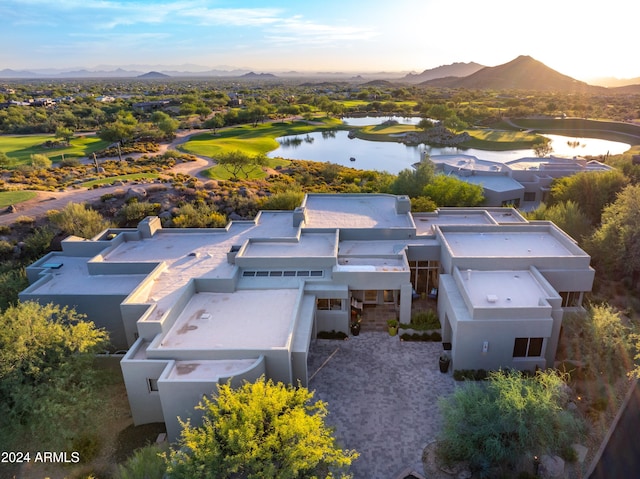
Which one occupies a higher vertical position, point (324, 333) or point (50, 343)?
point (50, 343)

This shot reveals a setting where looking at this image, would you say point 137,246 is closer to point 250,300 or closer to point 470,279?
point 250,300

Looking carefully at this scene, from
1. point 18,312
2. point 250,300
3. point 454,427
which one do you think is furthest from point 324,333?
point 18,312

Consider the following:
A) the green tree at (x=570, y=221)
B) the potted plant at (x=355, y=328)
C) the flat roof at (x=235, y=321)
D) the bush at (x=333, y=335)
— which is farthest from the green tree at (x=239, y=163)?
the potted plant at (x=355, y=328)

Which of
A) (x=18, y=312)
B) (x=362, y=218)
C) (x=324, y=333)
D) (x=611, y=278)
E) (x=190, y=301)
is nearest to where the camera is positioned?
(x=18, y=312)

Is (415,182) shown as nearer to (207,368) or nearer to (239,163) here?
(207,368)

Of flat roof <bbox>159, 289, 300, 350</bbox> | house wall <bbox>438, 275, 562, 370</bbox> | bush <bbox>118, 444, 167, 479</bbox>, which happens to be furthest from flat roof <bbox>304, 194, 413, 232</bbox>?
bush <bbox>118, 444, 167, 479</bbox>

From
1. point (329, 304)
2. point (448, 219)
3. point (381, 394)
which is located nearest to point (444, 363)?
point (381, 394)
